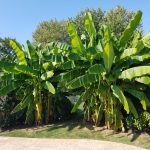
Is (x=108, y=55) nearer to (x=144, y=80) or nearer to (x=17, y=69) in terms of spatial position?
(x=144, y=80)

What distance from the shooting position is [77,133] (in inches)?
569

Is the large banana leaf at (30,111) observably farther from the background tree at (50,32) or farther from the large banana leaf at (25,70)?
the background tree at (50,32)

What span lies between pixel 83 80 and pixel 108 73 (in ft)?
3.54

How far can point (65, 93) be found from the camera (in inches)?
673

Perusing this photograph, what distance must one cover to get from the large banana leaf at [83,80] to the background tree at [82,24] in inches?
858

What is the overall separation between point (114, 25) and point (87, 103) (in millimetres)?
28234

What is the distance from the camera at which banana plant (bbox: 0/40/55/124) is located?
15.2m

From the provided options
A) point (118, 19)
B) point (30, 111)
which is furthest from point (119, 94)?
point (118, 19)

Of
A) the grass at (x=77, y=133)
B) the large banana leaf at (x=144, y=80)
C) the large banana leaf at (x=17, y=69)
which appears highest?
the large banana leaf at (x=17, y=69)

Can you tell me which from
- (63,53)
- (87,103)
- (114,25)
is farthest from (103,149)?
(114,25)

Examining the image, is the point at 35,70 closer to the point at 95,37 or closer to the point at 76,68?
the point at 76,68

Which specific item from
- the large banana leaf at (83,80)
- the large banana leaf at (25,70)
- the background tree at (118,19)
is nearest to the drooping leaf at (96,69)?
the large banana leaf at (83,80)

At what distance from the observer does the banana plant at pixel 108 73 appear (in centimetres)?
1315

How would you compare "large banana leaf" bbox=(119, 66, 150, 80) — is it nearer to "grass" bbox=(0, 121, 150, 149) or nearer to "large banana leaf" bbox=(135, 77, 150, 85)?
"large banana leaf" bbox=(135, 77, 150, 85)
